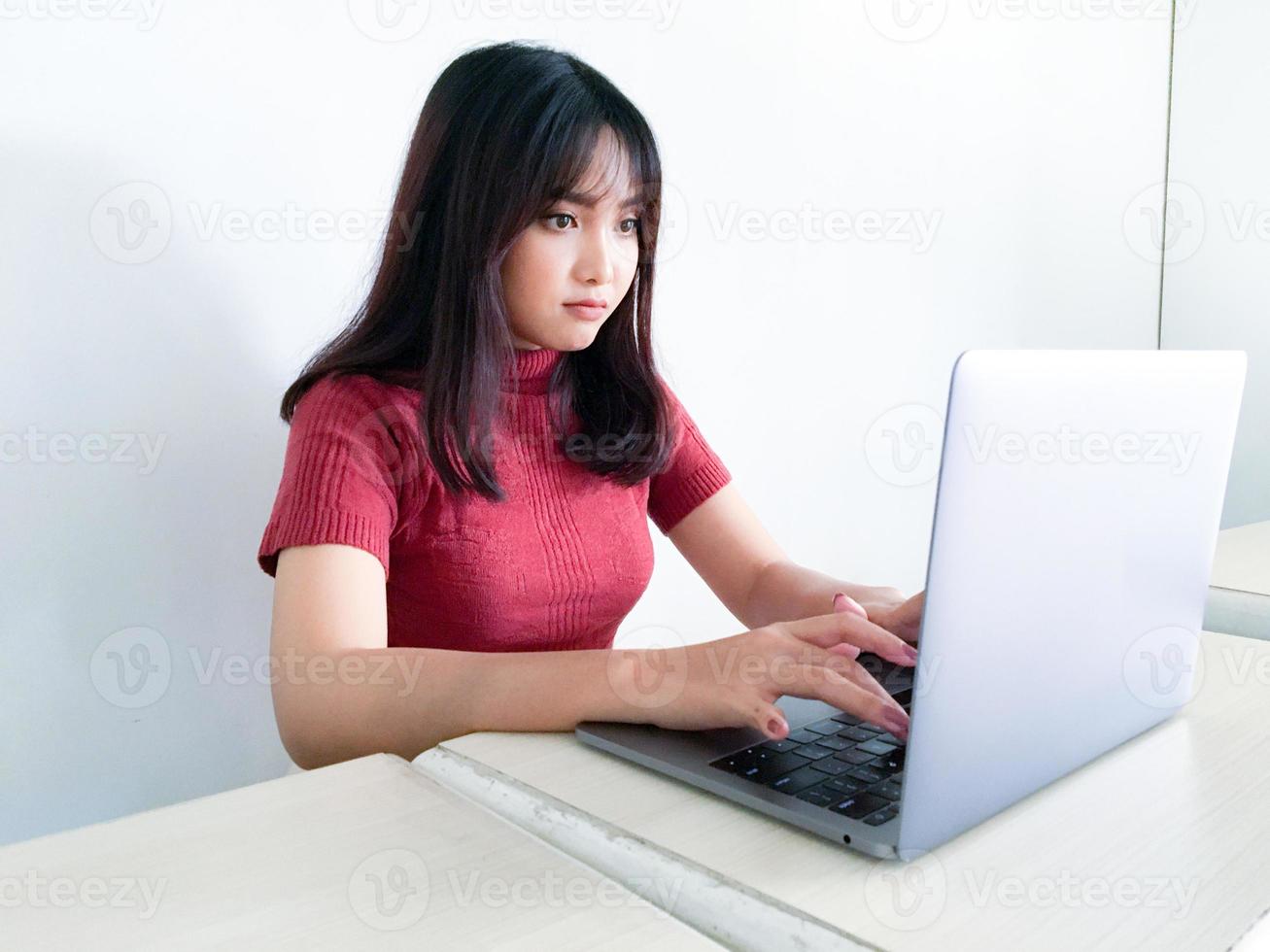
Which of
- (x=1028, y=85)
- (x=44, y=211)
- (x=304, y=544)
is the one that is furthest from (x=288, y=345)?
(x=1028, y=85)

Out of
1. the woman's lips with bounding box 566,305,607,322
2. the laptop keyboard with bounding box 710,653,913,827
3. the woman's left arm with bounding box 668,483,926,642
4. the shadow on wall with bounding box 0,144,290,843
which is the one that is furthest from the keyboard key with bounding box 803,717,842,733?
the shadow on wall with bounding box 0,144,290,843

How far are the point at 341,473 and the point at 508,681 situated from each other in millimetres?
301

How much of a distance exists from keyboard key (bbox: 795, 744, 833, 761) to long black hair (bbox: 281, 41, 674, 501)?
0.47 meters

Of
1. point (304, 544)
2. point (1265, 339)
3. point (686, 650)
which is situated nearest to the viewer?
point (686, 650)

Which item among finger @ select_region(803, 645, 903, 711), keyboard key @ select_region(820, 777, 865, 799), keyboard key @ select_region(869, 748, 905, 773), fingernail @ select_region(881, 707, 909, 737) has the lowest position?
keyboard key @ select_region(820, 777, 865, 799)

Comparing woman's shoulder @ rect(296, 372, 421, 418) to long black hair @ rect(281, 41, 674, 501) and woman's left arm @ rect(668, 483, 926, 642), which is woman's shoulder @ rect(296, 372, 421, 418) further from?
woman's left arm @ rect(668, 483, 926, 642)

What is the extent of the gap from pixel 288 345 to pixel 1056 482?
3.16ft

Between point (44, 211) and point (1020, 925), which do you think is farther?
point (44, 211)

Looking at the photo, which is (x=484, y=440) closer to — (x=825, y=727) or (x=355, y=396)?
(x=355, y=396)

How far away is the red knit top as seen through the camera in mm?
916

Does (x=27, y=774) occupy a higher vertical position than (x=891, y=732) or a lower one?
lower

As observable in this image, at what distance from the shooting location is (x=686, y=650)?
740 mm

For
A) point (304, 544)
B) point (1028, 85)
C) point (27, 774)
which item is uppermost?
point (1028, 85)

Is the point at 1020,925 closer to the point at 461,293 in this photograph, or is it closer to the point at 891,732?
the point at 891,732
